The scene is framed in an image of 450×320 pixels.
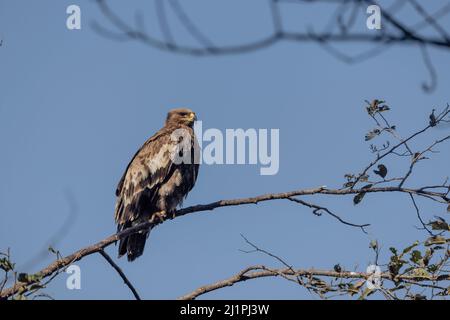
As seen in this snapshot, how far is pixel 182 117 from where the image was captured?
33.4 feet

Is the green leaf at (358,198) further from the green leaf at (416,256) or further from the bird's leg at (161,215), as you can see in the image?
the bird's leg at (161,215)

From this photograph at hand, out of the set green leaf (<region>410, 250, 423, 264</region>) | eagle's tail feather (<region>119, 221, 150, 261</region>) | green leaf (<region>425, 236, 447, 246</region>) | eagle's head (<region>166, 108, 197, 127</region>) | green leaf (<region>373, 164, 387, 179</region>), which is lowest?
eagle's tail feather (<region>119, 221, 150, 261</region>)

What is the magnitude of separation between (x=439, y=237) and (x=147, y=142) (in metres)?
5.16

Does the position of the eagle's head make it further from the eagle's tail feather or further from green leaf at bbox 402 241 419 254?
green leaf at bbox 402 241 419 254

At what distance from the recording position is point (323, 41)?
204cm

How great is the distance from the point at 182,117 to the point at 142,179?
1565 mm

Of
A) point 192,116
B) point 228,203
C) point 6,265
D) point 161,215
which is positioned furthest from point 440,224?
point 192,116

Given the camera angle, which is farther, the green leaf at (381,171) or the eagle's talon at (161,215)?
the eagle's talon at (161,215)

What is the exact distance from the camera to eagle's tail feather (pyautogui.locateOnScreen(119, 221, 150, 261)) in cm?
836

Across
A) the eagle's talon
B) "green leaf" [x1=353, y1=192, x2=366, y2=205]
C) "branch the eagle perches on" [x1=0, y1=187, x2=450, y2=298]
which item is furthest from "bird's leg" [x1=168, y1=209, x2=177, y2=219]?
"green leaf" [x1=353, y1=192, x2=366, y2=205]

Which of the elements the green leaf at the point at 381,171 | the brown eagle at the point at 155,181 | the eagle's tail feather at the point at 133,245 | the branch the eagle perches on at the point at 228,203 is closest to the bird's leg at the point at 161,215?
the brown eagle at the point at 155,181

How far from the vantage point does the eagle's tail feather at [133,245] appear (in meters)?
8.36
